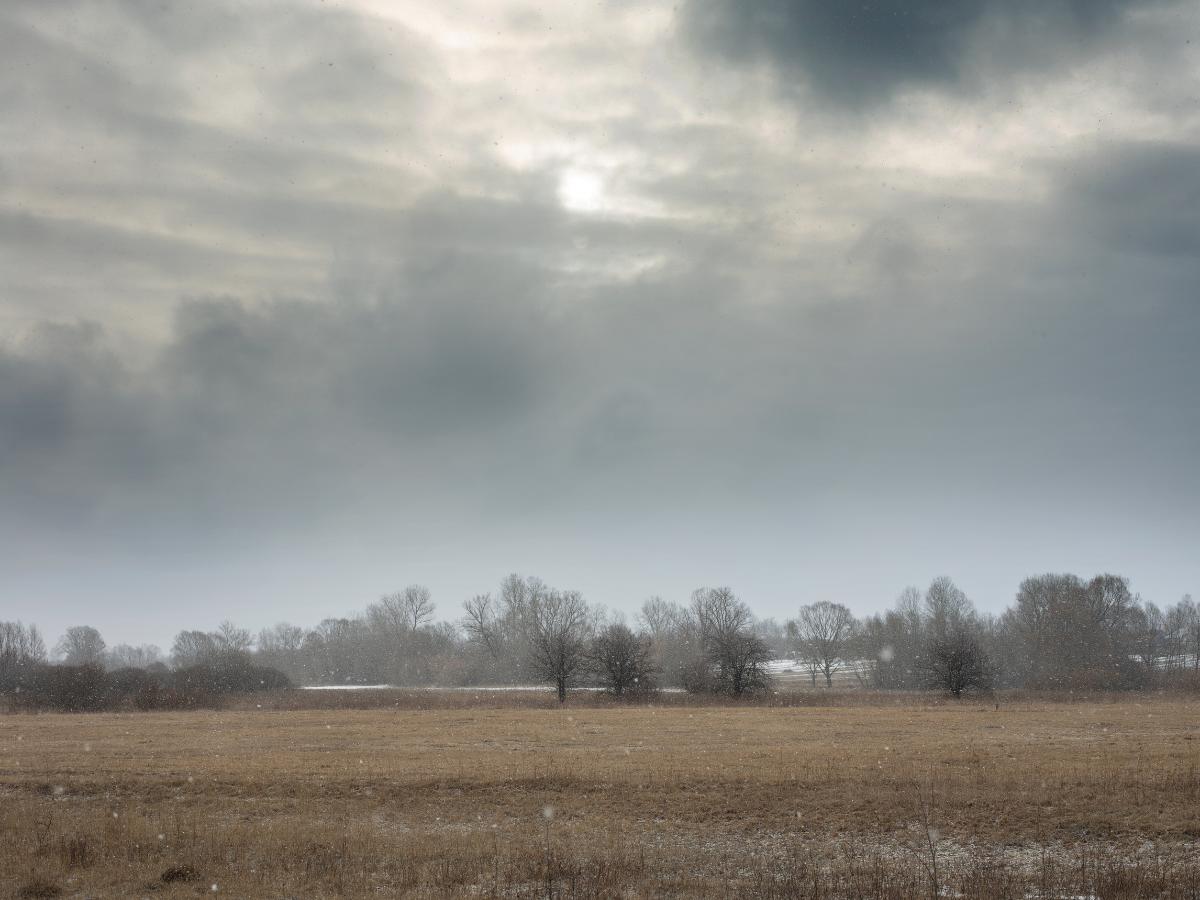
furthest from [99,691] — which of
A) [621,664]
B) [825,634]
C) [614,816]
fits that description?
[825,634]

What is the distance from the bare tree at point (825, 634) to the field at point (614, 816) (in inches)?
4975

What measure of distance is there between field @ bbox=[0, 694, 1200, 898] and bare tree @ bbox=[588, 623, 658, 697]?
38293mm

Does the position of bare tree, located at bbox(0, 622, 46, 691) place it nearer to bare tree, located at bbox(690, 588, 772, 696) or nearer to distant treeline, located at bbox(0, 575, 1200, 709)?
distant treeline, located at bbox(0, 575, 1200, 709)

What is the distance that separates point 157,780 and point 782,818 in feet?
63.8

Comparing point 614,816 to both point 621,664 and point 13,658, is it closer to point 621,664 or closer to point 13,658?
point 621,664

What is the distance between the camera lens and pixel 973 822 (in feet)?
66.8

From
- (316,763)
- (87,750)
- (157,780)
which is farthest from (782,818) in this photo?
(87,750)

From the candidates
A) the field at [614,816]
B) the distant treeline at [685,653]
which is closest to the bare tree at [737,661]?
the distant treeline at [685,653]

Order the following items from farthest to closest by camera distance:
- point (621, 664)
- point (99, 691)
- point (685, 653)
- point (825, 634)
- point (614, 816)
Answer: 1. point (825, 634)
2. point (685, 653)
3. point (621, 664)
4. point (99, 691)
5. point (614, 816)

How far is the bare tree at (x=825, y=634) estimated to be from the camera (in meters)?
160

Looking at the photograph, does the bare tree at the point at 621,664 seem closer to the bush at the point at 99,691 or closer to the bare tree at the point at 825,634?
the bush at the point at 99,691

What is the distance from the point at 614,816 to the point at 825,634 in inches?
6308

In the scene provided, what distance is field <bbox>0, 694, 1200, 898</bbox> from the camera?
16.1m

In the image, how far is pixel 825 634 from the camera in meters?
172
